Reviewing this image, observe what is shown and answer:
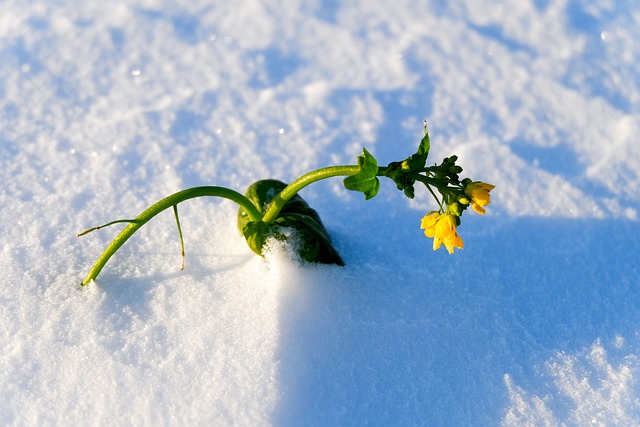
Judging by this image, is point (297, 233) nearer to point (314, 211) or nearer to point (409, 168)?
point (314, 211)

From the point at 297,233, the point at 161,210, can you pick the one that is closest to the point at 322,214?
the point at 297,233

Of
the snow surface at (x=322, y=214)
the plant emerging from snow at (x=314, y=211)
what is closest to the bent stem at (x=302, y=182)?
the plant emerging from snow at (x=314, y=211)

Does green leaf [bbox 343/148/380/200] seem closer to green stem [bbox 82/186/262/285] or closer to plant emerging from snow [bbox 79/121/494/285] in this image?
plant emerging from snow [bbox 79/121/494/285]

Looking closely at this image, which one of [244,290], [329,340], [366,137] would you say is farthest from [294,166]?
[329,340]

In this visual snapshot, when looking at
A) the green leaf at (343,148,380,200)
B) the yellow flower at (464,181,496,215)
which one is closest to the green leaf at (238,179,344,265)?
the green leaf at (343,148,380,200)

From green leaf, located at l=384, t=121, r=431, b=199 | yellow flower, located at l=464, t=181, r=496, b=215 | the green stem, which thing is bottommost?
yellow flower, located at l=464, t=181, r=496, b=215

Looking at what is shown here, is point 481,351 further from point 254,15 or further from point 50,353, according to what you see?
point 254,15

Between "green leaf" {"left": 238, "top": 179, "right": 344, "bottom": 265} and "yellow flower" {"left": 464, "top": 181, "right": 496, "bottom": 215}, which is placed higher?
"green leaf" {"left": 238, "top": 179, "right": 344, "bottom": 265}
